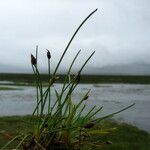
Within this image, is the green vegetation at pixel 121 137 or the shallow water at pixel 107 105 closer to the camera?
the green vegetation at pixel 121 137

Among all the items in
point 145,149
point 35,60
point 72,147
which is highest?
point 35,60

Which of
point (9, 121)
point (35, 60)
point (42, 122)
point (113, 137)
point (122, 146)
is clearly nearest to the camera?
point (35, 60)

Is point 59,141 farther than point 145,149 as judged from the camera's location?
No

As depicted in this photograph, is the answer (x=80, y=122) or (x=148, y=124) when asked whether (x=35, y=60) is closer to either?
(x=80, y=122)

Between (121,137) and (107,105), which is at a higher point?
(107,105)

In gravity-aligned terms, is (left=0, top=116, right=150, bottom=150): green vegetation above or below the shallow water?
below

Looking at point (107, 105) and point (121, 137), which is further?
point (107, 105)

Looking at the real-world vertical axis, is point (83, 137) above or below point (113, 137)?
above

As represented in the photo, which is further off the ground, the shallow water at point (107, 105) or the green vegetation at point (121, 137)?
the shallow water at point (107, 105)

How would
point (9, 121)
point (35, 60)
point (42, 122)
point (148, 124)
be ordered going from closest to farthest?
point (35, 60)
point (42, 122)
point (9, 121)
point (148, 124)

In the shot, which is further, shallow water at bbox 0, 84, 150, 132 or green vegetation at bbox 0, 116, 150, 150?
shallow water at bbox 0, 84, 150, 132

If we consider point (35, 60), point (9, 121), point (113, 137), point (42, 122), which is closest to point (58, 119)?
point (42, 122)
